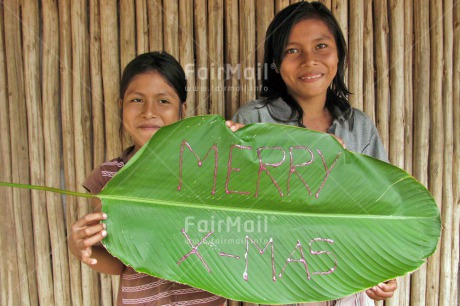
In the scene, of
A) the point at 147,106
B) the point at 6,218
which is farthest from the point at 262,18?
the point at 6,218

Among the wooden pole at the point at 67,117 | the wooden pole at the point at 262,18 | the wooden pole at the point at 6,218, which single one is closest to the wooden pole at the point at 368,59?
the wooden pole at the point at 262,18

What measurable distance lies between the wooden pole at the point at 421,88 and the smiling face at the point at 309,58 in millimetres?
560

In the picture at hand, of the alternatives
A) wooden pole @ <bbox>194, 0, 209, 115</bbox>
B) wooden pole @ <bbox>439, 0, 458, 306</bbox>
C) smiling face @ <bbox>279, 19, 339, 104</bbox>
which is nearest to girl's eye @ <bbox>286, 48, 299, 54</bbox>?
smiling face @ <bbox>279, 19, 339, 104</bbox>

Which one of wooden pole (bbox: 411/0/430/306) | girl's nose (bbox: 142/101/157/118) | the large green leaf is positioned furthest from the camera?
wooden pole (bbox: 411/0/430/306)

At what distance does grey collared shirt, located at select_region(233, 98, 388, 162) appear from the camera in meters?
0.97

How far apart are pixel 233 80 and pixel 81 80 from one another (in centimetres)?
55

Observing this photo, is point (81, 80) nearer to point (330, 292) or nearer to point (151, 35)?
point (151, 35)

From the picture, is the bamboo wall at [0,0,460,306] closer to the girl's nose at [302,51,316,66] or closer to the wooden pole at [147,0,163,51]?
the wooden pole at [147,0,163,51]

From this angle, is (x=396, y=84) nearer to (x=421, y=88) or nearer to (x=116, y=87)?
(x=421, y=88)

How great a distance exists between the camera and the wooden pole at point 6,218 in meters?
1.29

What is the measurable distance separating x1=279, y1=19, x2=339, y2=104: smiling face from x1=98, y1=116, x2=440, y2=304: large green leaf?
A: 0.35 meters

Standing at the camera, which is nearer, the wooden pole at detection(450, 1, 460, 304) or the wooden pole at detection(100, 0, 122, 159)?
the wooden pole at detection(100, 0, 122, 159)

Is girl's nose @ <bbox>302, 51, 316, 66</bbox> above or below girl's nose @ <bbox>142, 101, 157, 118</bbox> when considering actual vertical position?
above

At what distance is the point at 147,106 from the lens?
3.04 ft
